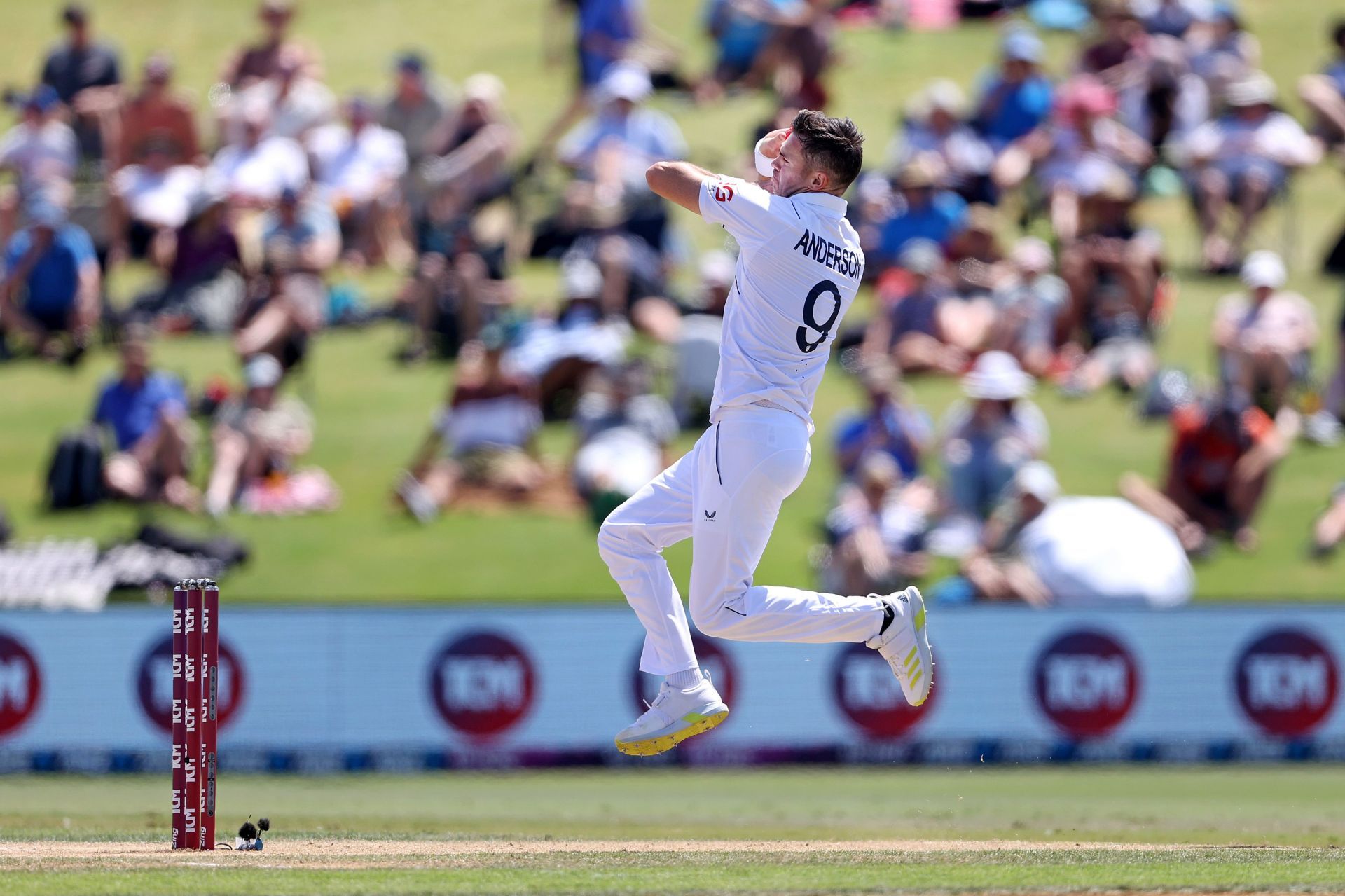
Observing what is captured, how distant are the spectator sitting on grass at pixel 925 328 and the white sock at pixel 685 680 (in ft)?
28.5

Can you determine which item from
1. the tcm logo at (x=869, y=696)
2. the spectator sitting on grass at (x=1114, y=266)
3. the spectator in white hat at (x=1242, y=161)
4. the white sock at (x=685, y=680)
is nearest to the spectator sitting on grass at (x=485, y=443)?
the tcm logo at (x=869, y=696)

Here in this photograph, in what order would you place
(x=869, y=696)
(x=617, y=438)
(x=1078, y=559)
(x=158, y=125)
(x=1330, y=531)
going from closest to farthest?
1. (x=869, y=696)
2. (x=1078, y=559)
3. (x=1330, y=531)
4. (x=617, y=438)
5. (x=158, y=125)

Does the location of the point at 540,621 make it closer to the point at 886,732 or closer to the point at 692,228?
the point at 886,732

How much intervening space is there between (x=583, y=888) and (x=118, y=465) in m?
9.67

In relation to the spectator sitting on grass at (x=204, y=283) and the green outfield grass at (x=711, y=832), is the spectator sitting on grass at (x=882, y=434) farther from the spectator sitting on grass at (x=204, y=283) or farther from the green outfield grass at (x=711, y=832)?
the spectator sitting on grass at (x=204, y=283)

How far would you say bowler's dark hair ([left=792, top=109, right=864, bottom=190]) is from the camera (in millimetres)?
7367

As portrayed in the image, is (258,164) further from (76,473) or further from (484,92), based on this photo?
(76,473)

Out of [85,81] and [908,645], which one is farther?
[85,81]

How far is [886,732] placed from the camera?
42.9ft

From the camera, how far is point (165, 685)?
12992 mm

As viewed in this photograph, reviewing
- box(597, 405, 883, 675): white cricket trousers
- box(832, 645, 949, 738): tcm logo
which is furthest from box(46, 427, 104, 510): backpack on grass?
box(597, 405, 883, 675): white cricket trousers

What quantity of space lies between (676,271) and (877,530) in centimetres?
472

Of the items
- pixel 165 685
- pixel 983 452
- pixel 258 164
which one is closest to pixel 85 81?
pixel 258 164

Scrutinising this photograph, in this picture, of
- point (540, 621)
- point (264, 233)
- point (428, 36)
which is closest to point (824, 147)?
point (540, 621)
